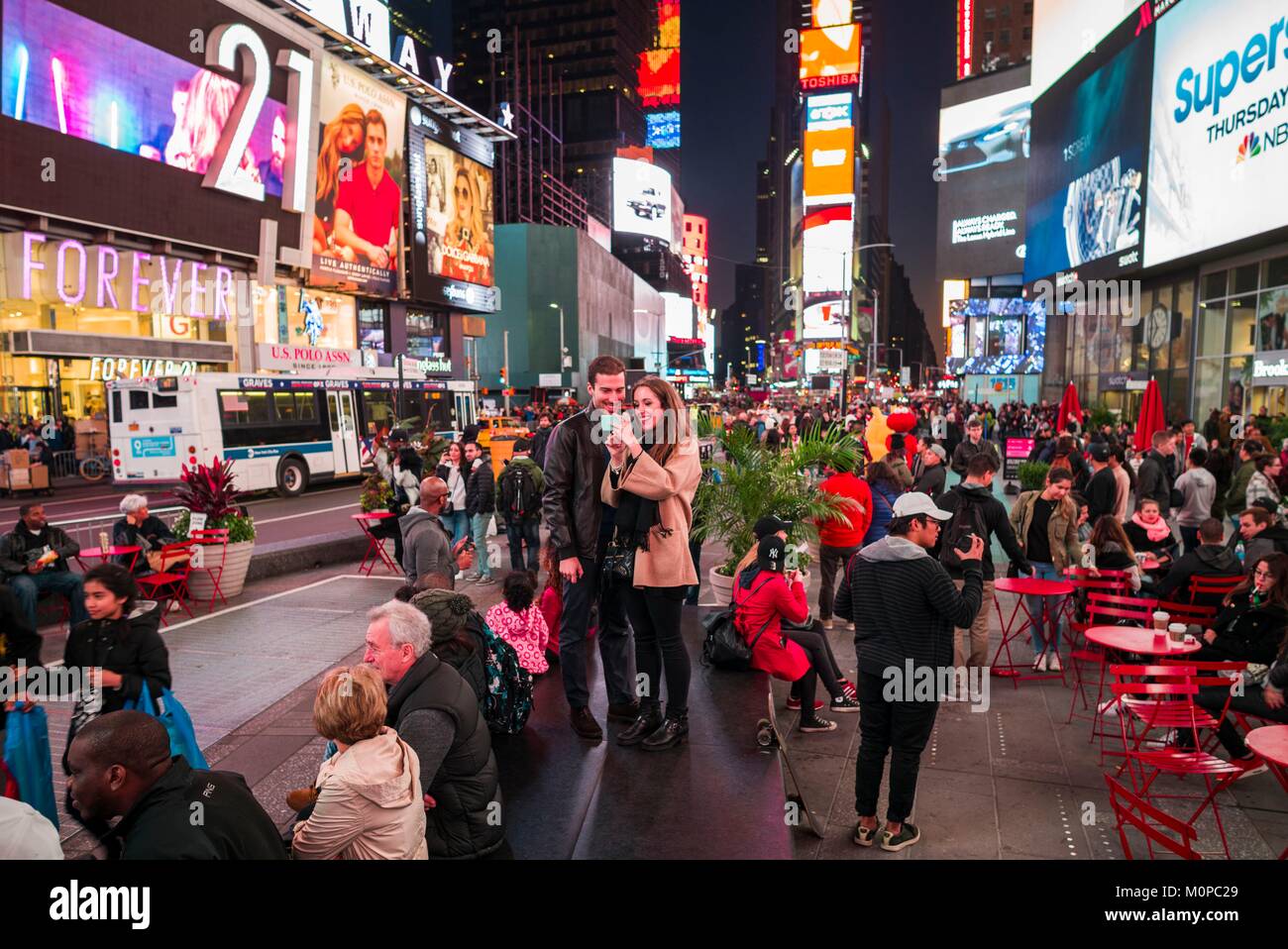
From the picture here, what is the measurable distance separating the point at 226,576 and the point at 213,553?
14.3 inches

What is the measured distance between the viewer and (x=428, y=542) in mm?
6750

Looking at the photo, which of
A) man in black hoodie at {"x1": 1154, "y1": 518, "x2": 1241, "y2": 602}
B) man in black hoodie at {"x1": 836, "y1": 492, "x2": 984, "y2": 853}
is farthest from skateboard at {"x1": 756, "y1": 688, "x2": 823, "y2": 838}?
man in black hoodie at {"x1": 1154, "y1": 518, "x2": 1241, "y2": 602}

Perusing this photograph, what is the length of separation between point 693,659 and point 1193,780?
143 inches

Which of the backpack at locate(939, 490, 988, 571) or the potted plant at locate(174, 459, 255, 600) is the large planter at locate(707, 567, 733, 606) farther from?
the potted plant at locate(174, 459, 255, 600)

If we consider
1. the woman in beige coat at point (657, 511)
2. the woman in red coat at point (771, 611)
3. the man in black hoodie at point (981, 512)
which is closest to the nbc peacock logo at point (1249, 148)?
the man in black hoodie at point (981, 512)

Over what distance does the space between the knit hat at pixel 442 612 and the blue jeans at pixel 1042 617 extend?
5.84 m

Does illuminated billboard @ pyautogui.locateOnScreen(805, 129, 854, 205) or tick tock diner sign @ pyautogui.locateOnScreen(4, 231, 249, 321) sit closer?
tick tock diner sign @ pyautogui.locateOnScreen(4, 231, 249, 321)

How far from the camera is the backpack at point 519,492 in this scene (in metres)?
10.1

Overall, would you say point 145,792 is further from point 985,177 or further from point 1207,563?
point 985,177

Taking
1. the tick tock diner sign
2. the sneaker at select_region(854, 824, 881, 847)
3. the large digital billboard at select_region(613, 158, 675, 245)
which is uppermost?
the large digital billboard at select_region(613, 158, 675, 245)

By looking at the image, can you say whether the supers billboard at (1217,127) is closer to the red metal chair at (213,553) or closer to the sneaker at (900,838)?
the sneaker at (900,838)

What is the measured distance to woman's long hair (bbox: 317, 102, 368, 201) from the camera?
35781 millimetres

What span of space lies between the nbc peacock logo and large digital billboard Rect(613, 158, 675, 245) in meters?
108
